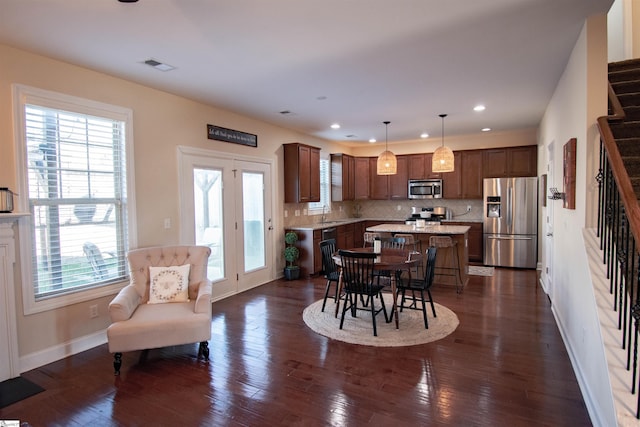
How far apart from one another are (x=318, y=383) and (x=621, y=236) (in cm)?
237

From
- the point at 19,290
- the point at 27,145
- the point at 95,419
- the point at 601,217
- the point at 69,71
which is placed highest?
the point at 69,71

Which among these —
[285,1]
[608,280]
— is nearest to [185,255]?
[285,1]

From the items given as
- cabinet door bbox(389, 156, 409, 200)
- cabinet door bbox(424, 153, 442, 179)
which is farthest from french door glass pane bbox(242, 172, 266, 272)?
cabinet door bbox(424, 153, 442, 179)

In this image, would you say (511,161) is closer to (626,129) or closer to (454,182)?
(454,182)

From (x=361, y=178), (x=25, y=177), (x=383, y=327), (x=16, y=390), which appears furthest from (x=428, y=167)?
(x=16, y=390)

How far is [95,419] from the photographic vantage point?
241 centimetres

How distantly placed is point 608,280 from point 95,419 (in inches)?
140

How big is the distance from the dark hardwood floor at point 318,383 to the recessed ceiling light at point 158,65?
2.81m

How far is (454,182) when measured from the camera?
7.93 m

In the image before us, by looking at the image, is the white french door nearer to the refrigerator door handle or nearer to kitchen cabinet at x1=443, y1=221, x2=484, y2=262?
kitchen cabinet at x1=443, y1=221, x2=484, y2=262

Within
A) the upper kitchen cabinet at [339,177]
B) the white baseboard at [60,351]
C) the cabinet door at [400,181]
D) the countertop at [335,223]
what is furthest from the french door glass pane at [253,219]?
the cabinet door at [400,181]

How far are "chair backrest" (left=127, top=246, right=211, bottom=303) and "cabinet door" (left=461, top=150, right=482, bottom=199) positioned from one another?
19.6 ft

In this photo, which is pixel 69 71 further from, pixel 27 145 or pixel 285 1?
pixel 285 1

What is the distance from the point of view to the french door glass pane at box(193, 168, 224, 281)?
491 cm
